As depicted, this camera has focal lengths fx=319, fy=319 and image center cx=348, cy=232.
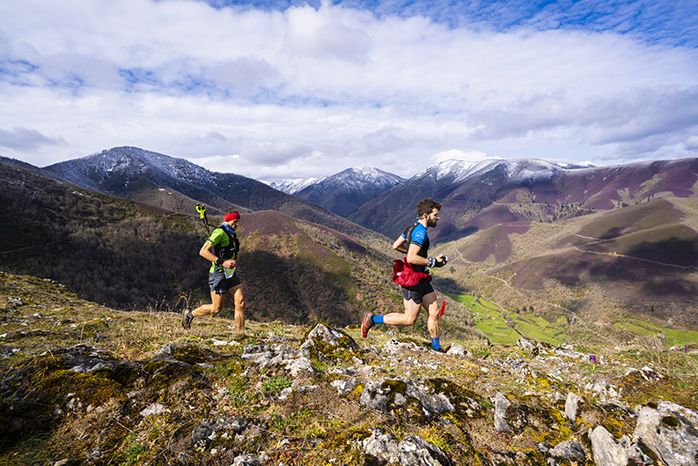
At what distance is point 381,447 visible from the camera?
3605 millimetres

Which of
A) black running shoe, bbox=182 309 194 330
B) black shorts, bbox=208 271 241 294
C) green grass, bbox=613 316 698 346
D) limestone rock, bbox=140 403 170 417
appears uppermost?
black shorts, bbox=208 271 241 294

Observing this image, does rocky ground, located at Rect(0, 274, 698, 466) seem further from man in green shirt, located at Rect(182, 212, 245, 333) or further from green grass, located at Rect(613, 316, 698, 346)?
green grass, located at Rect(613, 316, 698, 346)

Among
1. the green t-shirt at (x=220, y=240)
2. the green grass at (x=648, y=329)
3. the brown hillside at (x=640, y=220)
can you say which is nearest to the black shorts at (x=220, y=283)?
the green t-shirt at (x=220, y=240)

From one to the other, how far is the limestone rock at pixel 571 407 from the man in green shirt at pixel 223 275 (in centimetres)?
853

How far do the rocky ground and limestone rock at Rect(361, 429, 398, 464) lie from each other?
14 mm

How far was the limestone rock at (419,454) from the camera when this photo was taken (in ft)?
11.4

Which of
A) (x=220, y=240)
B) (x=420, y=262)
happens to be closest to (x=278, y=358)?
(x=420, y=262)

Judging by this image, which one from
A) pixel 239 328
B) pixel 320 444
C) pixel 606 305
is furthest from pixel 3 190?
pixel 606 305

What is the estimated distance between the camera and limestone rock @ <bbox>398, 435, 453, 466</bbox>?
3469 millimetres

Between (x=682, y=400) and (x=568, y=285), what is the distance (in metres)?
177

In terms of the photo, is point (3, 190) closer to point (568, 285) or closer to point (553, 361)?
point (553, 361)

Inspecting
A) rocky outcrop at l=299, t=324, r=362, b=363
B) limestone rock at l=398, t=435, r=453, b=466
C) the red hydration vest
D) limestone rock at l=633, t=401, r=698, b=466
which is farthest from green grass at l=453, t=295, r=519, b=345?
limestone rock at l=398, t=435, r=453, b=466

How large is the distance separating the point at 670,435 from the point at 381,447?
145 inches

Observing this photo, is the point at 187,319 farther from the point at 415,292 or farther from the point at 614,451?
the point at 614,451
